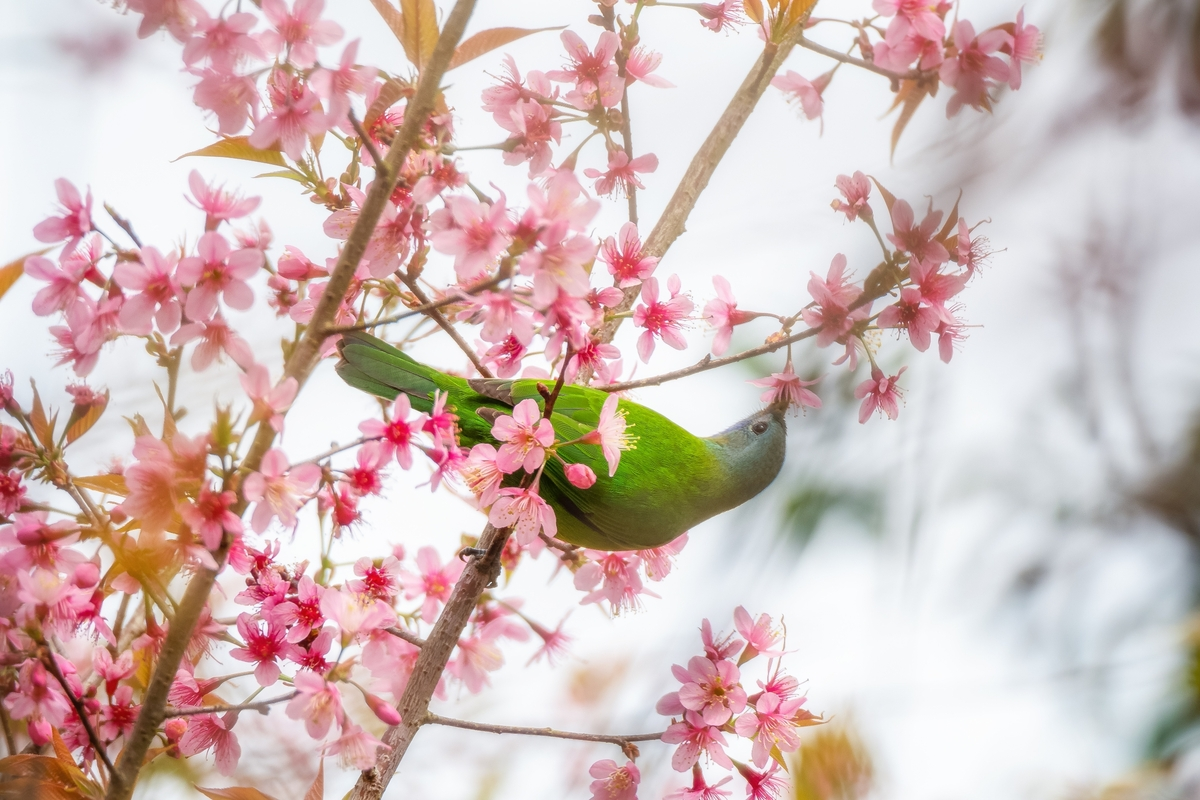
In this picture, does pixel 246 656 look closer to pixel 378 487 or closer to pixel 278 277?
pixel 378 487

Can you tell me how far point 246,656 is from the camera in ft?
5.00

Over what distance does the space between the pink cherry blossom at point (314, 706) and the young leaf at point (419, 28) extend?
1.06 meters

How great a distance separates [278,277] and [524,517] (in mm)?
786

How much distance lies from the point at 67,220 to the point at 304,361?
516mm

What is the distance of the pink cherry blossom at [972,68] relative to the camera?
5.34ft

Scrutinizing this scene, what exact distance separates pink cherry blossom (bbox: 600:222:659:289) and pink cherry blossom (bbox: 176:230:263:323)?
93cm

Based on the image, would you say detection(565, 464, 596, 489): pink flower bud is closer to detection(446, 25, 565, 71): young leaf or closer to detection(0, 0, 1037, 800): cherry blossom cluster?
detection(0, 0, 1037, 800): cherry blossom cluster

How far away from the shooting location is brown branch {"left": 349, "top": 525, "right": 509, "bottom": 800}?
1607 mm

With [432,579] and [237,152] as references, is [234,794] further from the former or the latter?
[237,152]

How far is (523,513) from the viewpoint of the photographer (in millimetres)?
1671

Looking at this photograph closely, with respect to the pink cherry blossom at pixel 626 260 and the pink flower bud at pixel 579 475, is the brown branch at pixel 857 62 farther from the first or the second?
the pink flower bud at pixel 579 475

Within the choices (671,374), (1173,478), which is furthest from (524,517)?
(1173,478)

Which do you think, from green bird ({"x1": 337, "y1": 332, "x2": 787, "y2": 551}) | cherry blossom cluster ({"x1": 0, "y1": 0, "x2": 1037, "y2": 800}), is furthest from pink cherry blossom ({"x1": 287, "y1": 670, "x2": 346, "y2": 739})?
green bird ({"x1": 337, "y1": 332, "x2": 787, "y2": 551})

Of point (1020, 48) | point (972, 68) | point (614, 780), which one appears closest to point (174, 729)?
point (614, 780)
